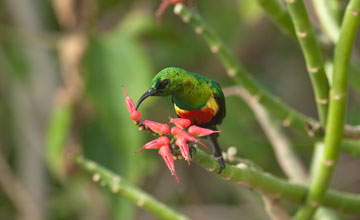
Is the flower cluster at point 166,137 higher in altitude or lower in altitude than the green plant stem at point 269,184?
higher

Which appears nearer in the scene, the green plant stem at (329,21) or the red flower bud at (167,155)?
the red flower bud at (167,155)

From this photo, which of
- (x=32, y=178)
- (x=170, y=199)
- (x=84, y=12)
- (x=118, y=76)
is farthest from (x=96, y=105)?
(x=170, y=199)

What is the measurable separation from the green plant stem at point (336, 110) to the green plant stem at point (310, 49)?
2cm

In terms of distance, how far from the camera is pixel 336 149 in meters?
0.79

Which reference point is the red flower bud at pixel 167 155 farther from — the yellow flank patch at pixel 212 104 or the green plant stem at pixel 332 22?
the green plant stem at pixel 332 22

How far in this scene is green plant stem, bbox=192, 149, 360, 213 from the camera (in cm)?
57

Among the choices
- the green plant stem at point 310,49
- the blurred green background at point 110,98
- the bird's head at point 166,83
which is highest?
the bird's head at point 166,83

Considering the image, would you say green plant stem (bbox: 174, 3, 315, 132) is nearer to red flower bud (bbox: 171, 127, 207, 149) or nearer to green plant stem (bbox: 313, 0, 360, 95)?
green plant stem (bbox: 313, 0, 360, 95)

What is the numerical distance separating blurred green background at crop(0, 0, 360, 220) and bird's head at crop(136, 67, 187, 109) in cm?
63

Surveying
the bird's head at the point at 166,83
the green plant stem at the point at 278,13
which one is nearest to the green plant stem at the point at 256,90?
the green plant stem at the point at 278,13

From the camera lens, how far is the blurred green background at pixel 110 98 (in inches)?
70.1

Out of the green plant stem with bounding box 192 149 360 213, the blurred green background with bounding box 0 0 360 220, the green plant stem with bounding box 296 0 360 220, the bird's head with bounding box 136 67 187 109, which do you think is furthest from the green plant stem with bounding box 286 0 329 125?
the blurred green background with bounding box 0 0 360 220

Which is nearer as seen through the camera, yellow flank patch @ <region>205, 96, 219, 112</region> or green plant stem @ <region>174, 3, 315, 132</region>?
yellow flank patch @ <region>205, 96, 219, 112</region>

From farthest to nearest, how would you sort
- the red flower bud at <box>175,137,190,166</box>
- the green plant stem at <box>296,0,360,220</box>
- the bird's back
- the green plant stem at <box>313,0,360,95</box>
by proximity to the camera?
the green plant stem at <box>313,0,360,95</box> → the green plant stem at <box>296,0,360,220</box> → the bird's back → the red flower bud at <box>175,137,190,166</box>
